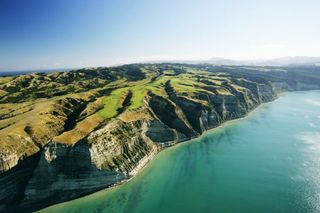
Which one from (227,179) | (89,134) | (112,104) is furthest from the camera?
(112,104)

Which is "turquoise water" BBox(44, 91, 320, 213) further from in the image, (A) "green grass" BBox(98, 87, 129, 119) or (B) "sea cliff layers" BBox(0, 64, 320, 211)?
(A) "green grass" BBox(98, 87, 129, 119)

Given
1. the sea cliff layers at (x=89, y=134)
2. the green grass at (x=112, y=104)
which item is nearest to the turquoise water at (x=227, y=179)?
the sea cliff layers at (x=89, y=134)

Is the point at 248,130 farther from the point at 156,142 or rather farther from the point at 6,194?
the point at 6,194

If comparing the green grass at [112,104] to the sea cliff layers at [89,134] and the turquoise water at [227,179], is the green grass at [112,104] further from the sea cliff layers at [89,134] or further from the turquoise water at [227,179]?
the turquoise water at [227,179]

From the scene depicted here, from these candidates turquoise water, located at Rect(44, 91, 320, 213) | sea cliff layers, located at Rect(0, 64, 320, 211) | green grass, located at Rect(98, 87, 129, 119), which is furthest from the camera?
green grass, located at Rect(98, 87, 129, 119)

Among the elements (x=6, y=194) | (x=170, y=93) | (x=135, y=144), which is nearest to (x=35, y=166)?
(x=6, y=194)

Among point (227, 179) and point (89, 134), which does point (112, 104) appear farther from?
point (227, 179)

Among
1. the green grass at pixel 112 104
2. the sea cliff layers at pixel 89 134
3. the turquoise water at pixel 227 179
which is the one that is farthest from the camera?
the green grass at pixel 112 104

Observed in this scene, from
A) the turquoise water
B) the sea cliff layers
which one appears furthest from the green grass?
the turquoise water

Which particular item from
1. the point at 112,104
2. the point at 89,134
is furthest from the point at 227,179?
the point at 112,104
